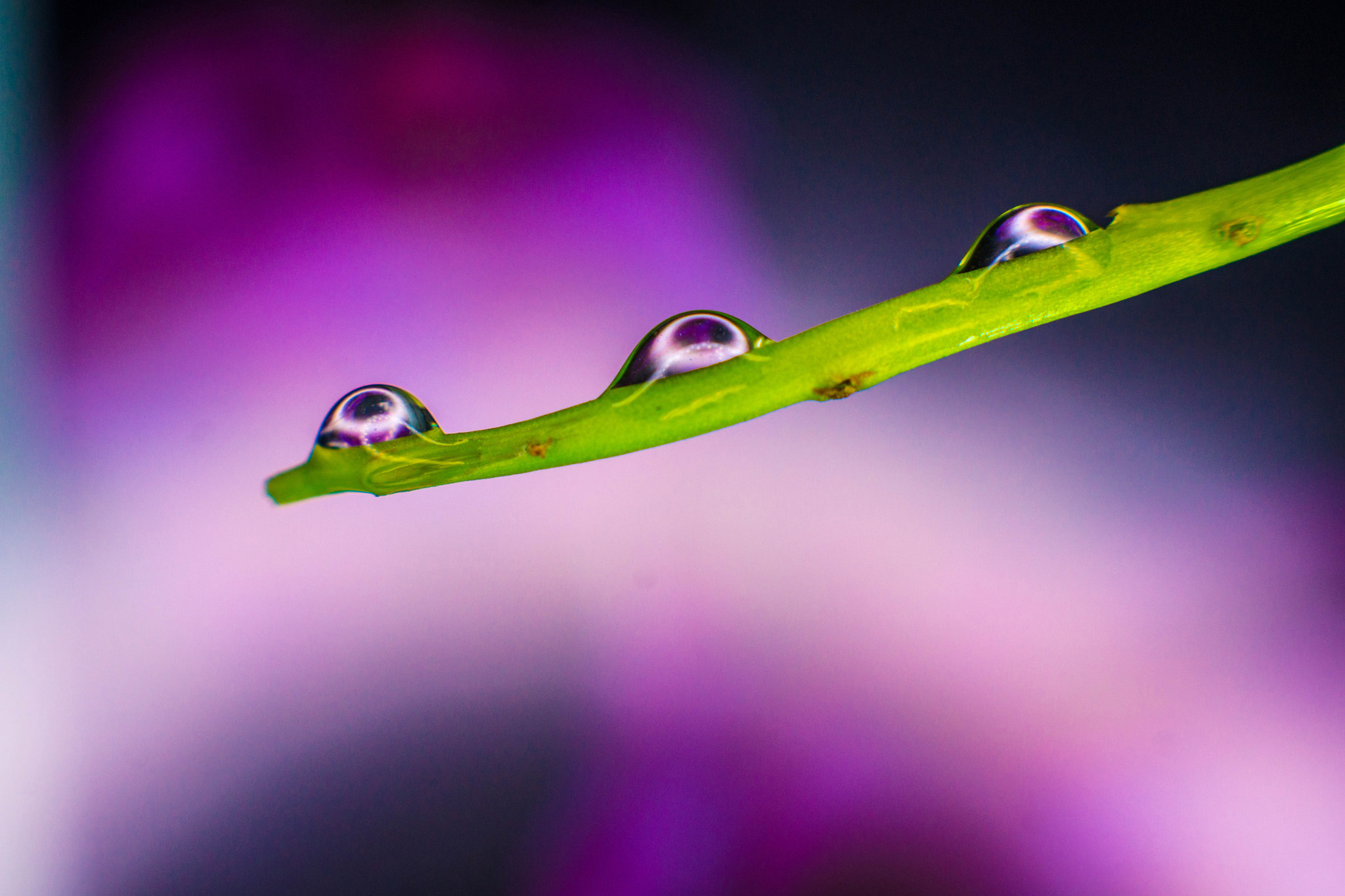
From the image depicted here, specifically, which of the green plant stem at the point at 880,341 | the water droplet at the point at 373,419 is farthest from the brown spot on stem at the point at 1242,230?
the water droplet at the point at 373,419

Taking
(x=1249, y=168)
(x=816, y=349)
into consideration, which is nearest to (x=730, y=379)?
(x=816, y=349)

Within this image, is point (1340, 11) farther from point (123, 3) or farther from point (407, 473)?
point (123, 3)

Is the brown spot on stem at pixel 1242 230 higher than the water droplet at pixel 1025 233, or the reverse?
the water droplet at pixel 1025 233

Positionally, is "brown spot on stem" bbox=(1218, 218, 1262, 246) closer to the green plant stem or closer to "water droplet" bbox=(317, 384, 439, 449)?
the green plant stem

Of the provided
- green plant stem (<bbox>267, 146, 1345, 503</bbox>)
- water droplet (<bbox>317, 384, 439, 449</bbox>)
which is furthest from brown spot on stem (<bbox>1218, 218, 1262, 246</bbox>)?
water droplet (<bbox>317, 384, 439, 449</bbox>)

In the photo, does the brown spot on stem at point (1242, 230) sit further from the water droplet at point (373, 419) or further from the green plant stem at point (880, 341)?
the water droplet at point (373, 419)
